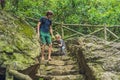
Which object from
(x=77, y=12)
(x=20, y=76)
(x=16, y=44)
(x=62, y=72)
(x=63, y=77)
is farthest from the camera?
(x=77, y=12)

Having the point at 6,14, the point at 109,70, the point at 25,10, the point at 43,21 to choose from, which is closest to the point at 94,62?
the point at 109,70

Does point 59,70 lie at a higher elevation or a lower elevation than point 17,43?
lower

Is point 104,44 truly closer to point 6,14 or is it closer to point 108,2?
point 6,14

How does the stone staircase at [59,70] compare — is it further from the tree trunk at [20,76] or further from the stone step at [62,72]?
the tree trunk at [20,76]

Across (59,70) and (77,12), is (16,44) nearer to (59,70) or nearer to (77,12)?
(59,70)

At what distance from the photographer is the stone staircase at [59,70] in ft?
26.4

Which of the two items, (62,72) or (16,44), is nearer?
(16,44)

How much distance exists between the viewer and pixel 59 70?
28.1ft

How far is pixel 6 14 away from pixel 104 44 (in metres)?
2.92

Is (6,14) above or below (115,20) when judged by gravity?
above

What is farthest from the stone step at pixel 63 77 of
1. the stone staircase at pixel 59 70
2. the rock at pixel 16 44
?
the rock at pixel 16 44

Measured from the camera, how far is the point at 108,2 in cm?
1703

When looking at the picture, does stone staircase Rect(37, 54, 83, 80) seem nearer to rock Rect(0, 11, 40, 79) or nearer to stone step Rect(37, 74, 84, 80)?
stone step Rect(37, 74, 84, 80)

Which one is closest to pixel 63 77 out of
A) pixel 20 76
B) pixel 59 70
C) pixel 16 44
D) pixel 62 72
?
pixel 62 72
